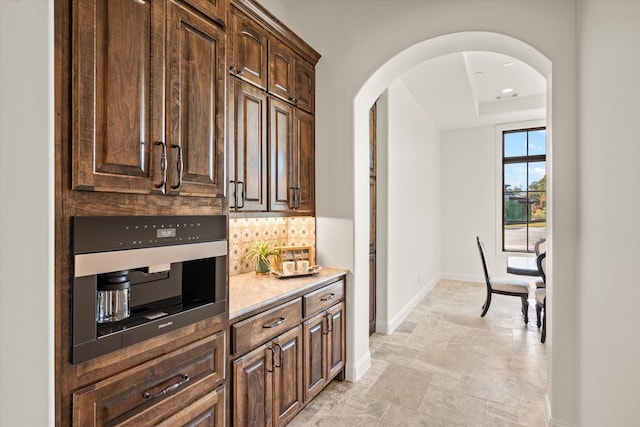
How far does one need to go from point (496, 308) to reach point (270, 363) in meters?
4.45

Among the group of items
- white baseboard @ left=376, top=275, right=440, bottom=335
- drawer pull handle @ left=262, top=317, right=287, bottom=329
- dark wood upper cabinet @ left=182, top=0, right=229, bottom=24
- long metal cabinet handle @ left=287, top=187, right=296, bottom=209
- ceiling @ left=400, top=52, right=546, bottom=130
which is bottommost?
white baseboard @ left=376, top=275, right=440, bottom=335

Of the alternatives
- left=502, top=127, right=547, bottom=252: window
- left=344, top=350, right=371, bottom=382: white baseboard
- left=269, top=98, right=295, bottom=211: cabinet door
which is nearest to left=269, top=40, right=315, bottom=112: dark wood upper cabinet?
left=269, top=98, right=295, bottom=211: cabinet door

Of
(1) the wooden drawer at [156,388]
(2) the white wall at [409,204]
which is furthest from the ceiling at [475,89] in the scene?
(1) the wooden drawer at [156,388]

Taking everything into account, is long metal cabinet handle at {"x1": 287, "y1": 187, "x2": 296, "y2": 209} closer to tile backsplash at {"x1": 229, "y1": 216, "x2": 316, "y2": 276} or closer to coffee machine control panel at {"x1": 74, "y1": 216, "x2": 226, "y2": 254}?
tile backsplash at {"x1": 229, "y1": 216, "x2": 316, "y2": 276}

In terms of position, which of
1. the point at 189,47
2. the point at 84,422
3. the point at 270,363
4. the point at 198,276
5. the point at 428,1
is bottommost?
the point at 270,363

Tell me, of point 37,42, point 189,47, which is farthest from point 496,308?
point 37,42

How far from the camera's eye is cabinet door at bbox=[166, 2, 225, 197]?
1439 mm

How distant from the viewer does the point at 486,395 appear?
2.77 m

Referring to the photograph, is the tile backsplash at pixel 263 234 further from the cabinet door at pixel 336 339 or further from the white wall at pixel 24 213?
the white wall at pixel 24 213

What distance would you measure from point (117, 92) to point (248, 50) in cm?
123

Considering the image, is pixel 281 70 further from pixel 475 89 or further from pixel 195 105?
pixel 475 89

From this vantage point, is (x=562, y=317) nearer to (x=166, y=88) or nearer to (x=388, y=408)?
(x=388, y=408)

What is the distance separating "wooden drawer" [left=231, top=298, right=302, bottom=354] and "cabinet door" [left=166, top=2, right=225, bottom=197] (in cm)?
74

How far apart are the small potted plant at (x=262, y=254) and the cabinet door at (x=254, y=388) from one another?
0.76 m
